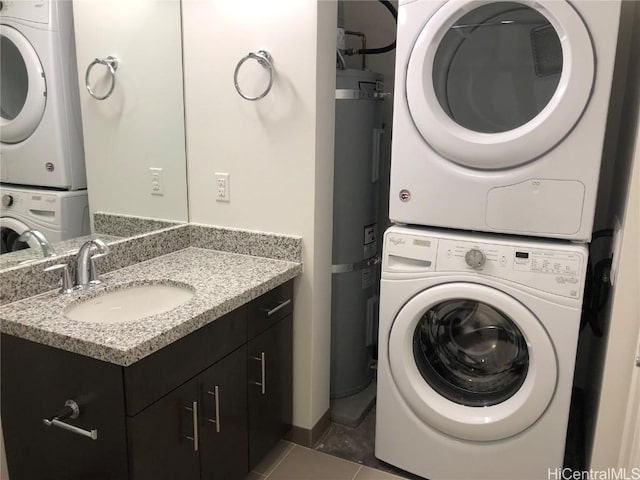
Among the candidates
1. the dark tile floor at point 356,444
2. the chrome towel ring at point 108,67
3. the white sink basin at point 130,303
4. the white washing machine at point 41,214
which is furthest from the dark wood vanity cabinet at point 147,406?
the chrome towel ring at point 108,67

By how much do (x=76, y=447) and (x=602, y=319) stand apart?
1.78 m

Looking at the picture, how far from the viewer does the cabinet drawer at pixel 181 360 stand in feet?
4.11

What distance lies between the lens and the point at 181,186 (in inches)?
81.3

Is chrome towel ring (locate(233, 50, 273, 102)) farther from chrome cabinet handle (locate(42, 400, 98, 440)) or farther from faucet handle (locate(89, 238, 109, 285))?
chrome cabinet handle (locate(42, 400, 98, 440))

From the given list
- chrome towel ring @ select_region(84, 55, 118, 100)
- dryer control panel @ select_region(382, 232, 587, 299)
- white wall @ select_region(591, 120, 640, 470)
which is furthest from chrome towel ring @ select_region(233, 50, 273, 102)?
white wall @ select_region(591, 120, 640, 470)

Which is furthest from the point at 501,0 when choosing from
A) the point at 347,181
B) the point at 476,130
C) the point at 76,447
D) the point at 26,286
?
the point at 76,447

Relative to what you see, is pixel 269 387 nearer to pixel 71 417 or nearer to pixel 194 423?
pixel 194 423

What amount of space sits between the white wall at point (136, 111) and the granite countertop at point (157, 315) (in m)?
0.26

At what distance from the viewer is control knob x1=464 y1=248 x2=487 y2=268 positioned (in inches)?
64.1

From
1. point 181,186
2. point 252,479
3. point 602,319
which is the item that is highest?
point 181,186

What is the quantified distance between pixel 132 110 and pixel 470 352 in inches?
60.3

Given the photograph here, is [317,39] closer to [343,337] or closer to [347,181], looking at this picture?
[347,181]

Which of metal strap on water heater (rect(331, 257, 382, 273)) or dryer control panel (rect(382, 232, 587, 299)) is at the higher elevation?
dryer control panel (rect(382, 232, 587, 299))

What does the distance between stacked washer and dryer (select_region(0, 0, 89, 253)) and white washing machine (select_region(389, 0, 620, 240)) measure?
1.05 meters
